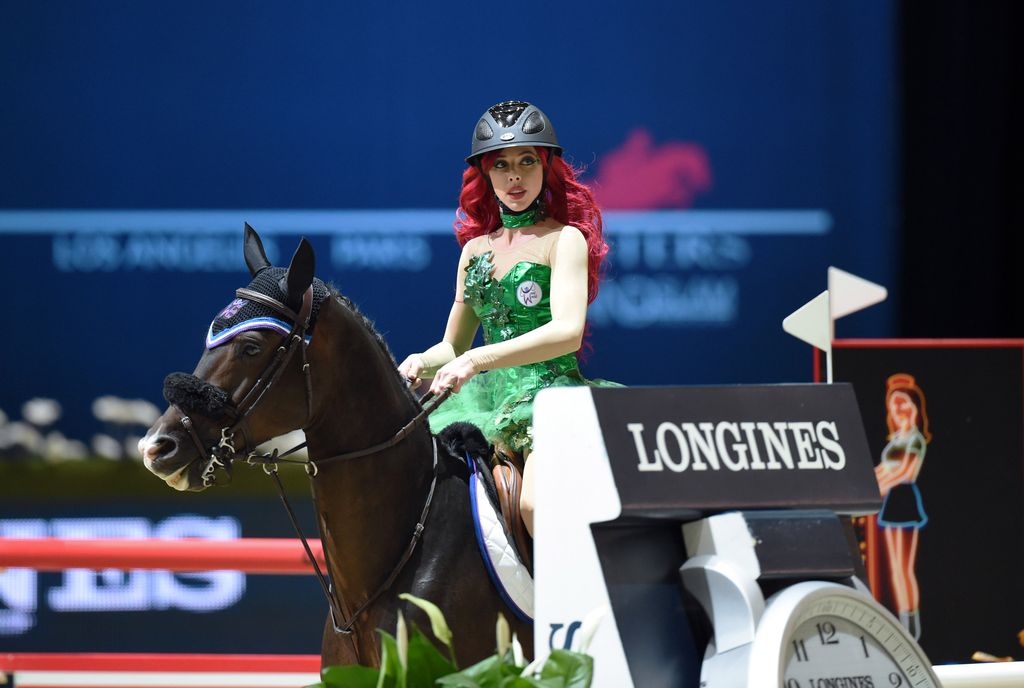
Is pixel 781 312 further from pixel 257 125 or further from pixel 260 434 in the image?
pixel 260 434

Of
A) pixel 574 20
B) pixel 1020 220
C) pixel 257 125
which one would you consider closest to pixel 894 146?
pixel 1020 220

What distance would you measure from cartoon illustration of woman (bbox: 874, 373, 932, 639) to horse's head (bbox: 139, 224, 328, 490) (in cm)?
237

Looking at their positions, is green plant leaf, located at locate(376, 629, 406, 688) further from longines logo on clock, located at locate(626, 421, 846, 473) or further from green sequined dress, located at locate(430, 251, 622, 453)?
green sequined dress, located at locate(430, 251, 622, 453)

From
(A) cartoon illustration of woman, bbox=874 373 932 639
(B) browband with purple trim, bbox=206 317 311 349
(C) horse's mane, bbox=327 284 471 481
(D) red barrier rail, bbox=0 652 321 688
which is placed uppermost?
(B) browband with purple trim, bbox=206 317 311 349

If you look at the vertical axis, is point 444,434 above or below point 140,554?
above

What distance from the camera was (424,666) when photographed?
1.14 meters

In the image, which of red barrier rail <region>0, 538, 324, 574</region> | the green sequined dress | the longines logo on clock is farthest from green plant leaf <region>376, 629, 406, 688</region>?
red barrier rail <region>0, 538, 324, 574</region>

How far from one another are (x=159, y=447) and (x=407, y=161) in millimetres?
2929

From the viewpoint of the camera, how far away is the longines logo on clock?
4.34 feet

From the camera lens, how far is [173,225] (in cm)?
485

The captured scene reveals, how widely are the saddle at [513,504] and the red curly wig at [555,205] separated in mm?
521

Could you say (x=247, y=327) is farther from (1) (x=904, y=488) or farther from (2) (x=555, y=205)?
(1) (x=904, y=488)

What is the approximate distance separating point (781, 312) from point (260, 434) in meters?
3.16

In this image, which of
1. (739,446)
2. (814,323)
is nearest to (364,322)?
(739,446)
